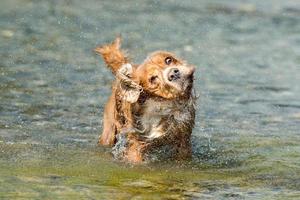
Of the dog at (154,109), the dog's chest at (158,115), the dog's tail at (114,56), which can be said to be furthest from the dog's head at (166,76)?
the dog's tail at (114,56)

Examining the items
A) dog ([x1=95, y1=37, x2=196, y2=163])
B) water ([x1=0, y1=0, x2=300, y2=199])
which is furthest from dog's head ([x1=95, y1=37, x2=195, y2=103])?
water ([x1=0, y1=0, x2=300, y2=199])

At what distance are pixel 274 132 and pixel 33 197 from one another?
348 cm

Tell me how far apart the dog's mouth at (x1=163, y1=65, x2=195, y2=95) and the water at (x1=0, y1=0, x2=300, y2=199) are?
0.73 metres

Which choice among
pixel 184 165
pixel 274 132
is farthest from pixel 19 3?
pixel 184 165

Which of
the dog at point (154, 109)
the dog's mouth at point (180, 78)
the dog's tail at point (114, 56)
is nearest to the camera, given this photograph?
the dog's mouth at point (180, 78)

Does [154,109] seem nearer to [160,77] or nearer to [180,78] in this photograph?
[160,77]

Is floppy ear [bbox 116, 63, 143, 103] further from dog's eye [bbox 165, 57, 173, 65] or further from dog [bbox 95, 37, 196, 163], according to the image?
dog's eye [bbox 165, 57, 173, 65]

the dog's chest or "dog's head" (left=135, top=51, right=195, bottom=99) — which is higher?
"dog's head" (left=135, top=51, right=195, bottom=99)

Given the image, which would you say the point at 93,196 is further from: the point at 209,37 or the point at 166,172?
the point at 209,37

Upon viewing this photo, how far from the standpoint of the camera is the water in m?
7.23

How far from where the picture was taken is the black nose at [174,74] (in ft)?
23.8

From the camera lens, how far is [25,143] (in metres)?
8.42

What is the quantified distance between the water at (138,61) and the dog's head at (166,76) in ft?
2.26

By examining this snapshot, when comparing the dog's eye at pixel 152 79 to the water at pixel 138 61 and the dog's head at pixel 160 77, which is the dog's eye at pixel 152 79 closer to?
the dog's head at pixel 160 77
